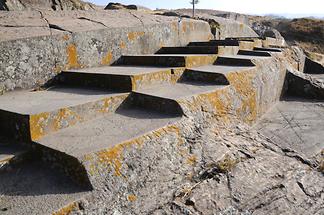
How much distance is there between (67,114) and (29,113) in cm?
26

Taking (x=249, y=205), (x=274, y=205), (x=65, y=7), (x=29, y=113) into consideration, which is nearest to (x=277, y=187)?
(x=274, y=205)

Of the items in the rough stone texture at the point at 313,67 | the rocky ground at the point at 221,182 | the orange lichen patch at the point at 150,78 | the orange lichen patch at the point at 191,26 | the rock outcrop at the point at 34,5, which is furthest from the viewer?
the rough stone texture at the point at 313,67

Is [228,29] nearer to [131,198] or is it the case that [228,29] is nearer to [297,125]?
[297,125]

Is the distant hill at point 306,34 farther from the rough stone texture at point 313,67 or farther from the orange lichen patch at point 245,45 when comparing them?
the orange lichen patch at point 245,45

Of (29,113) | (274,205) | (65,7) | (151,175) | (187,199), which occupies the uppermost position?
(65,7)

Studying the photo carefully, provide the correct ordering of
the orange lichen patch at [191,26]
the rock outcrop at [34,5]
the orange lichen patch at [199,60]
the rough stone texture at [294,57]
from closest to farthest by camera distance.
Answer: the orange lichen patch at [199,60] < the rock outcrop at [34,5] < the orange lichen patch at [191,26] < the rough stone texture at [294,57]

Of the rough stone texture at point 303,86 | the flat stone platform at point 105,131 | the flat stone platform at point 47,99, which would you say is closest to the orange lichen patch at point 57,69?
the flat stone platform at point 47,99

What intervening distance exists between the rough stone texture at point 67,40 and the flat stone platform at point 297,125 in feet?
6.37

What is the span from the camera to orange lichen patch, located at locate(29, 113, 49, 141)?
6.51ft

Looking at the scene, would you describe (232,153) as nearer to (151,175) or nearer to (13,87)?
(151,175)

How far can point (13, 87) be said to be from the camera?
2.81 meters

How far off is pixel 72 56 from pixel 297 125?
2.53m

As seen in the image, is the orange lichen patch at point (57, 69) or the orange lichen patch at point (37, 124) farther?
the orange lichen patch at point (57, 69)

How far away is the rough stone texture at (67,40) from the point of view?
284 centimetres
